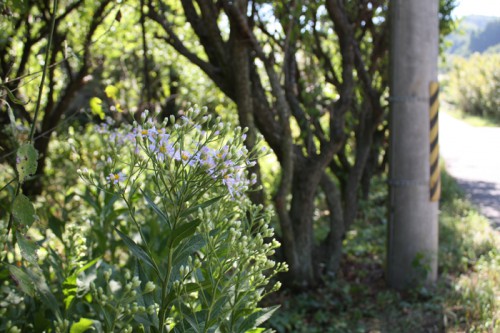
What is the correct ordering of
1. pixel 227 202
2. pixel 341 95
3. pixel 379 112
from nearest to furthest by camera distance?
1. pixel 227 202
2. pixel 341 95
3. pixel 379 112

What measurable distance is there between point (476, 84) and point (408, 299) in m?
13.0

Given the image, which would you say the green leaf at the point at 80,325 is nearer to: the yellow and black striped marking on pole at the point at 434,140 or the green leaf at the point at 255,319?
the green leaf at the point at 255,319

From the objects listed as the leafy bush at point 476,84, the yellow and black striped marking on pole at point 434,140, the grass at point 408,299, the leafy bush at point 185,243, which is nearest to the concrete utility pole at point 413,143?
the yellow and black striped marking on pole at point 434,140

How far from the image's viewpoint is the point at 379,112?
6.09m

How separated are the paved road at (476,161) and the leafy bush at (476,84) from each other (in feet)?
2.99

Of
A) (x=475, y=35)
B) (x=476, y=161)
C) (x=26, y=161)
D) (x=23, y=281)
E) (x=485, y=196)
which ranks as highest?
(x=475, y=35)

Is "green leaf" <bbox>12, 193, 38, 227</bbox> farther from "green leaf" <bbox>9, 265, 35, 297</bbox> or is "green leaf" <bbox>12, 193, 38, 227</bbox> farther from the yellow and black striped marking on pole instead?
the yellow and black striped marking on pole

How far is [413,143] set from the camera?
4922 mm

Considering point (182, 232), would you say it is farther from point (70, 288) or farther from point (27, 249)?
point (70, 288)

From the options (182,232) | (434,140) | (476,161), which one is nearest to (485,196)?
(476,161)

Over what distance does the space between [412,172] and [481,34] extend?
493cm

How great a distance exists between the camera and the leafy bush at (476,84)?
14277 millimetres

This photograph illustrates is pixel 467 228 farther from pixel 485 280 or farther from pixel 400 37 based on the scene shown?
pixel 400 37

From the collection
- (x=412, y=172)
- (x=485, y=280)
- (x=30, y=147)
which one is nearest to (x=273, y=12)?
(x=412, y=172)
